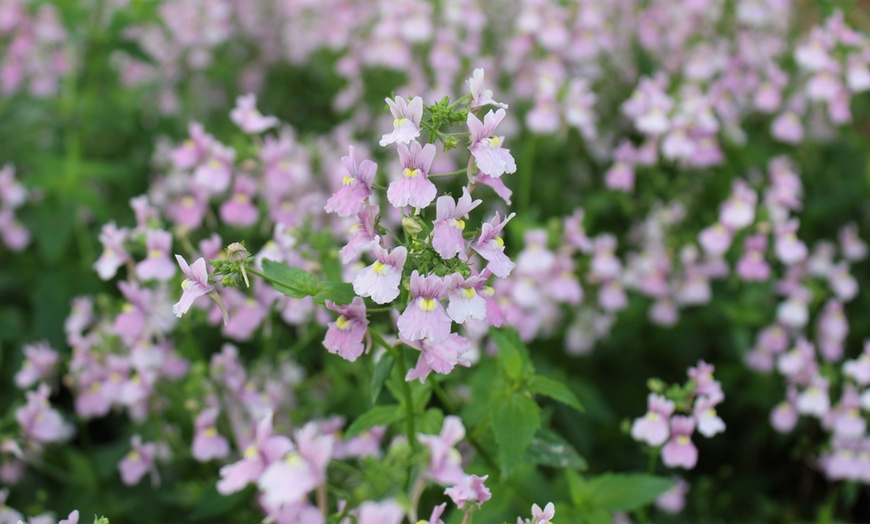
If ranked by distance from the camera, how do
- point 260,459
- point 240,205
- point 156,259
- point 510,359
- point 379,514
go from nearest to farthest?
point 379,514 < point 260,459 < point 510,359 < point 156,259 < point 240,205

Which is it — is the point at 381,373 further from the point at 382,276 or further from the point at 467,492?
the point at 467,492

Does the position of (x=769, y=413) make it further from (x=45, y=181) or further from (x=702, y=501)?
(x=45, y=181)

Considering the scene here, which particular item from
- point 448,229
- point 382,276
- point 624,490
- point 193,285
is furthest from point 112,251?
point 624,490

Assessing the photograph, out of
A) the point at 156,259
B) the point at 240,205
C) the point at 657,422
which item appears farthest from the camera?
the point at 240,205

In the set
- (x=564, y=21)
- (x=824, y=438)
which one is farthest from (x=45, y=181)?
(x=824, y=438)

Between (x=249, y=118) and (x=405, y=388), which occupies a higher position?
(x=249, y=118)

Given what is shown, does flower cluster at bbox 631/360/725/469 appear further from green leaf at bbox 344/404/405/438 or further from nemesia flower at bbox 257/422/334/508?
nemesia flower at bbox 257/422/334/508
